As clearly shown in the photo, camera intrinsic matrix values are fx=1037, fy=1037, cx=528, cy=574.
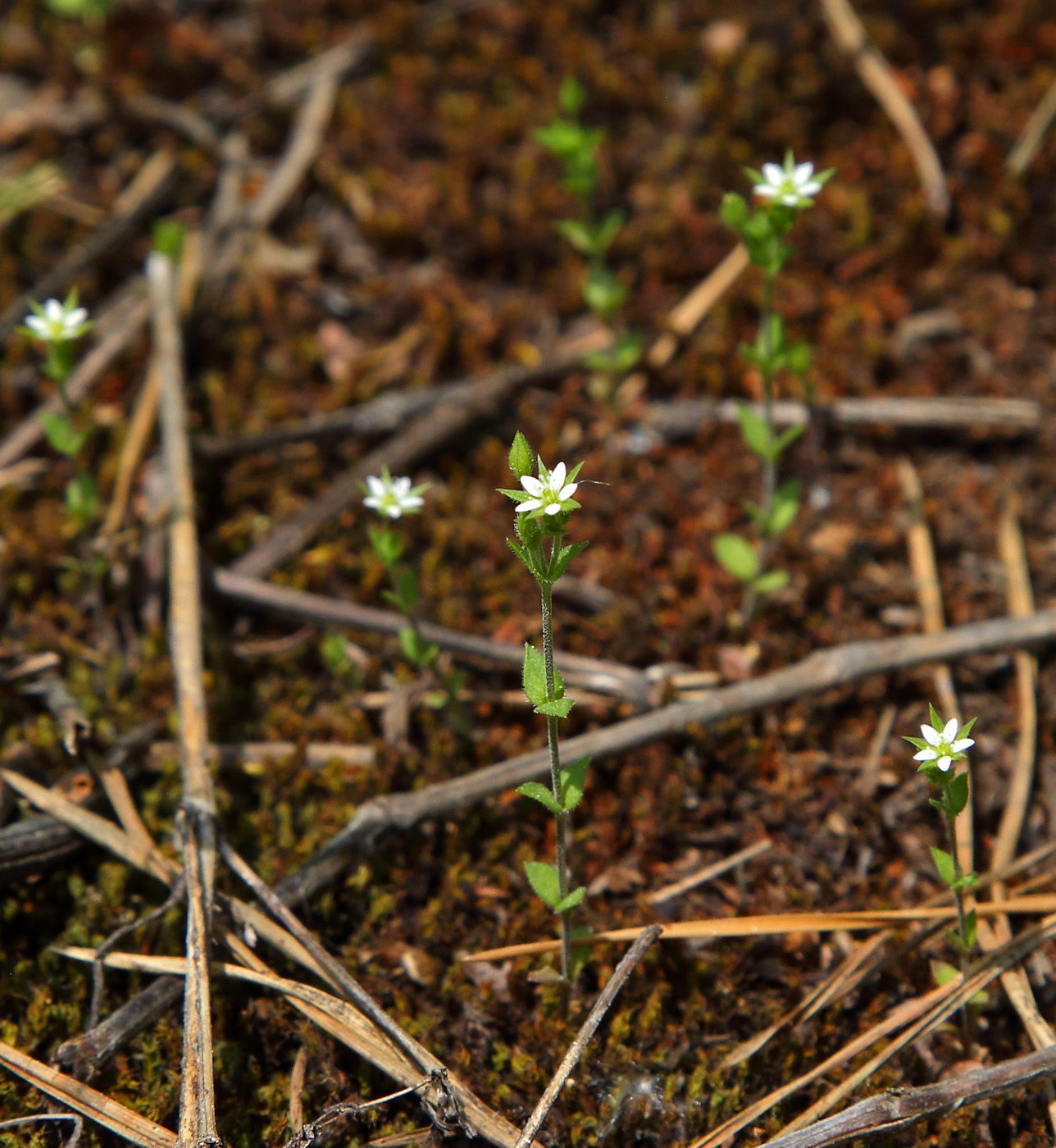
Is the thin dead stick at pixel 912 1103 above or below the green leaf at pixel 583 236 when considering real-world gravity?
below

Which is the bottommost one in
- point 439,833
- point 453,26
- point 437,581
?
point 439,833

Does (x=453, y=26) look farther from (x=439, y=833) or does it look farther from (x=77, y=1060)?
(x=77, y=1060)

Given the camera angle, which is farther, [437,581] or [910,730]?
[437,581]

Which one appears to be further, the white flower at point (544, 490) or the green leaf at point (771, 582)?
the green leaf at point (771, 582)

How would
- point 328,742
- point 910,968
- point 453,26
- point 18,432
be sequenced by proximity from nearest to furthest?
point 910,968 < point 328,742 < point 18,432 < point 453,26

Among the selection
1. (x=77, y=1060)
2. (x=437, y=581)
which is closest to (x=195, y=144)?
(x=437, y=581)

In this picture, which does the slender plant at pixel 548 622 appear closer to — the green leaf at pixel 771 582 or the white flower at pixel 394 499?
the white flower at pixel 394 499

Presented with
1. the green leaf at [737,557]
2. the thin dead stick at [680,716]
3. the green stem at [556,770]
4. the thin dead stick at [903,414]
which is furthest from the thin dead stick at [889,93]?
the green stem at [556,770]
